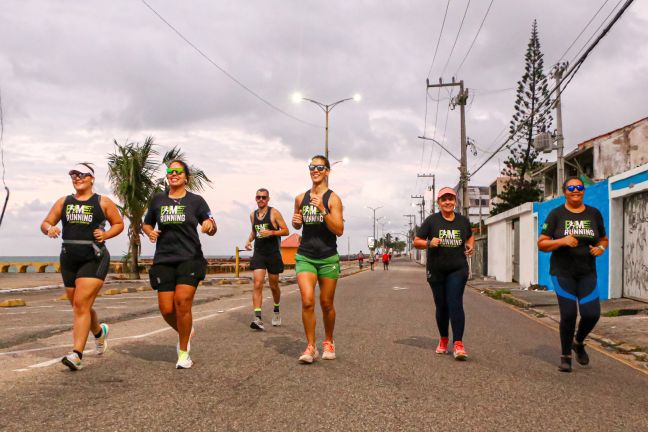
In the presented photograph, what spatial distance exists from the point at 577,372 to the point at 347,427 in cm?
321

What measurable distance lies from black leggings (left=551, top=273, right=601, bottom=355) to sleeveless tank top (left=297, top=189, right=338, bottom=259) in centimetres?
228

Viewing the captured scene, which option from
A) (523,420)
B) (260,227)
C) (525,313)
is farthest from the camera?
(525,313)

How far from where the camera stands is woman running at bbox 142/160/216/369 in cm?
580

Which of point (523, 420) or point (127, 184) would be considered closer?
point (523, 420)

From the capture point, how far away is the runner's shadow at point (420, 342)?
7.46 meters

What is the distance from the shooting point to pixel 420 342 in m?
7.80

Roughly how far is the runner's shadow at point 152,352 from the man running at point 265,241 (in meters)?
2.11

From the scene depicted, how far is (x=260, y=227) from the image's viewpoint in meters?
9.13

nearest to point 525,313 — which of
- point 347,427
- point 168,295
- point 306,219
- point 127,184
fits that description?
point 306,219

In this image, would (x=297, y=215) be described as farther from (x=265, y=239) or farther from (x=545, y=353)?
(x=545, y=353)

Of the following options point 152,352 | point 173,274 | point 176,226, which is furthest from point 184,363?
point 176,226

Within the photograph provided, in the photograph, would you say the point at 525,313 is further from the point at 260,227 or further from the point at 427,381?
the point at 427,381

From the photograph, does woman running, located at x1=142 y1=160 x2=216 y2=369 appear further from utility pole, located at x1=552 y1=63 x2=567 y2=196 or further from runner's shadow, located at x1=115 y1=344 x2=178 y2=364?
utility pole, located at x1=552 y1=63 x2=567 y2=196

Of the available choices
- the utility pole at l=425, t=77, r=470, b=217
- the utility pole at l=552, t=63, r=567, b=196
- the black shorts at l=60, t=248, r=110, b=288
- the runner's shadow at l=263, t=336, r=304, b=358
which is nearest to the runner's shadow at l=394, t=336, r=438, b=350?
the runner's shadow at l=263, t=336, r=304, b=358
